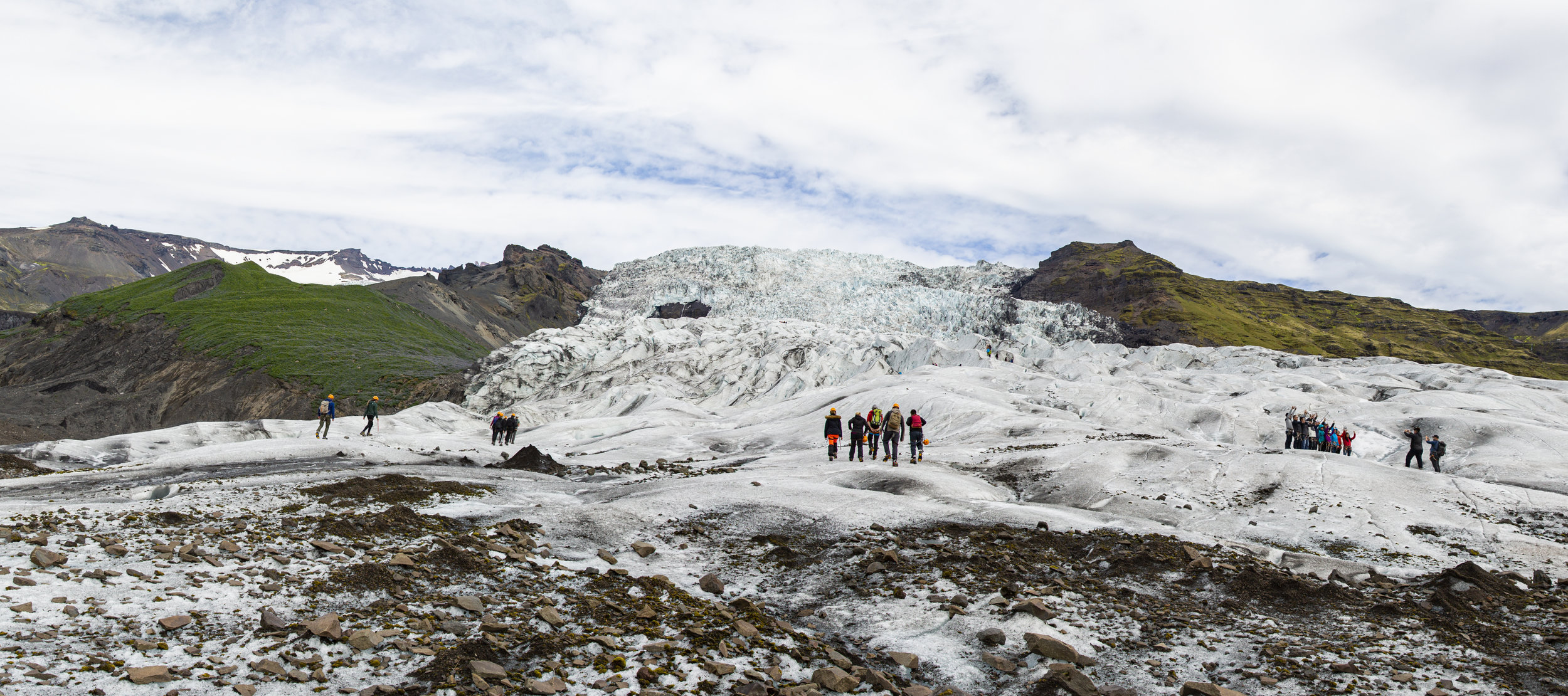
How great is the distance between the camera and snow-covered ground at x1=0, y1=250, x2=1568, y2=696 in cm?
1141

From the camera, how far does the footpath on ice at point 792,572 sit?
10164 millimetres

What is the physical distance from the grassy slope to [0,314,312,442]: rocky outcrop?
214cm

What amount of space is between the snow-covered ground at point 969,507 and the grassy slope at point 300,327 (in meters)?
30.4

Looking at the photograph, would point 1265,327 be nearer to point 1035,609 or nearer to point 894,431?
point 894,431

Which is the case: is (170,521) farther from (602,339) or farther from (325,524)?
(602,339)

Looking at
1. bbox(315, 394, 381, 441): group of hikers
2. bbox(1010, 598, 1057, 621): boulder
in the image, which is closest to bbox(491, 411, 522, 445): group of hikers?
bbox(315, 394, 381, 441): group of hikers

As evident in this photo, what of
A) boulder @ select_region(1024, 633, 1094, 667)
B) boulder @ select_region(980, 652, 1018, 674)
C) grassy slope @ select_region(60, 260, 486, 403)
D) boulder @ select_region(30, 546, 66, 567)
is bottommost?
boulder @ select_region(980, 652, 1018, 674)

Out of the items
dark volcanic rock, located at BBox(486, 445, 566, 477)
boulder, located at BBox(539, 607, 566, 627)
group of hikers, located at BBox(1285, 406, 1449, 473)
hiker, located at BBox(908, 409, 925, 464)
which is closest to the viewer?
boulder, located at BBox(539, 607, 566, 627)

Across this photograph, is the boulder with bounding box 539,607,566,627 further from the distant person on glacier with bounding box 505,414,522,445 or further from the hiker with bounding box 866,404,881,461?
the distant person on glacier with bounding box 505,414,522,445

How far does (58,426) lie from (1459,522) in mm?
94519

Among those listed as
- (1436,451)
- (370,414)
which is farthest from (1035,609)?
(370,414)

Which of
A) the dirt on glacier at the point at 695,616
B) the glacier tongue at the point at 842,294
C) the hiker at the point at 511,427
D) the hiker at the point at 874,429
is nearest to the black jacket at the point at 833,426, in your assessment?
the hiker at the point at 874,429

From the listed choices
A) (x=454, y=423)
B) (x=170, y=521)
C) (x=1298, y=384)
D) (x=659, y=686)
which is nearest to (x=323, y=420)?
(x=454, y=423)

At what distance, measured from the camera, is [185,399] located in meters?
78.9
